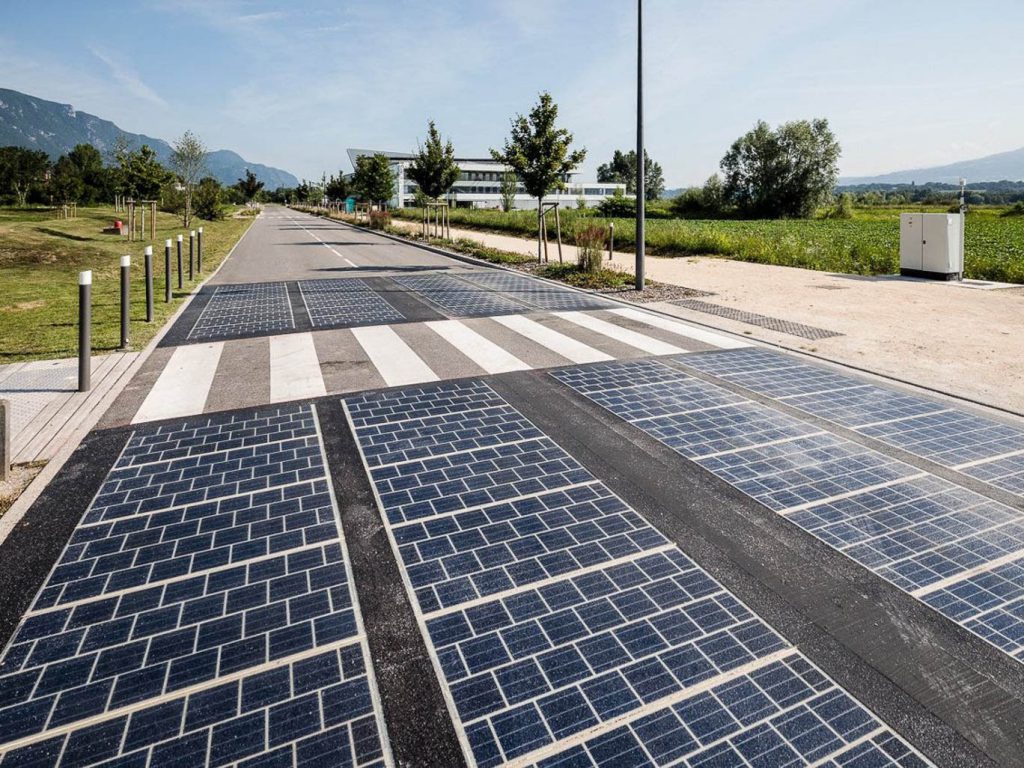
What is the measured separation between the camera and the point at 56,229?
32.2 m

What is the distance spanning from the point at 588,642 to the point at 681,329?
8.48 metres

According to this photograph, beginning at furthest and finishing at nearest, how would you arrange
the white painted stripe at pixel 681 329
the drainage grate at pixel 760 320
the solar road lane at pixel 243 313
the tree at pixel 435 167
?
the tree at pixel 435 167 < the solar road lane at pixel 243 313 < the drainage grate at pixel 760 320 < the white painted stripe at pixel 681 329

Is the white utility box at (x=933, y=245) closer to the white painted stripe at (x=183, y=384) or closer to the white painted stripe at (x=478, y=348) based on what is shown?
the white painted stripe at (x=478, y=348)

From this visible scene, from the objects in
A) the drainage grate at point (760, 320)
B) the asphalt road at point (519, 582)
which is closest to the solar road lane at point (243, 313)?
the asphalt road at point (519, 582)

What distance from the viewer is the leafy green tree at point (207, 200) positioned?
57844 millimetres

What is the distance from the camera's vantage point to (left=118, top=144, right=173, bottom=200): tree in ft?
108

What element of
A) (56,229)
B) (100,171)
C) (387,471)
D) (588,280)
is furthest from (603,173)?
(387,471)

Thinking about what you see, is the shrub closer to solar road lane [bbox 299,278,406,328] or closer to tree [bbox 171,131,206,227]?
solar road lane [bbox 299,278,406,328]

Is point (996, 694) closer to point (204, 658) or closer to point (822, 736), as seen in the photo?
point (822, 736)

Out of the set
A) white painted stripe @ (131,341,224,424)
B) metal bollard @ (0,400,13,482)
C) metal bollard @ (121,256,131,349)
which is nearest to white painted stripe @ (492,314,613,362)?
white painted stripe @ (131,341,224,424)

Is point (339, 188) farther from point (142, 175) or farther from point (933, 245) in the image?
point (933, 245)

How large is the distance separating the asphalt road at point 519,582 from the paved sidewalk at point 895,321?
54.4 inches

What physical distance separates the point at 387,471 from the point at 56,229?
36.0m

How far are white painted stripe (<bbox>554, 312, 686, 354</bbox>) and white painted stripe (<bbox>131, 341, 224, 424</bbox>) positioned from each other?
5.97 meters
